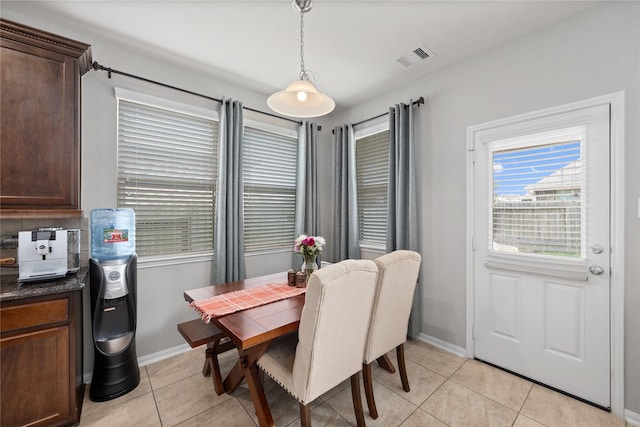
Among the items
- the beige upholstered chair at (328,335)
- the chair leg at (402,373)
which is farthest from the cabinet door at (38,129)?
the chair leg at (402,373)

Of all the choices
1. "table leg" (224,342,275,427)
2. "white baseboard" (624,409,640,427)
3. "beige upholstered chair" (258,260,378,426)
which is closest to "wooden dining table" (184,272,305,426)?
"table leg" (224,342,275,427)

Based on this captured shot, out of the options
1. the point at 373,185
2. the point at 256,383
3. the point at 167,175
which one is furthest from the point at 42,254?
the point at 373,185

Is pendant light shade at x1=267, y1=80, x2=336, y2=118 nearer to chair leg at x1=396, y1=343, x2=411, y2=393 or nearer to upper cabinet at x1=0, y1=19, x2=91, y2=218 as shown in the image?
upper cabinet at x1=0, y1=19, x2=91, y2=218

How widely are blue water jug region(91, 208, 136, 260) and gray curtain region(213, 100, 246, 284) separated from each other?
742mm

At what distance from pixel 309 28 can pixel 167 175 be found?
1825 millimetres

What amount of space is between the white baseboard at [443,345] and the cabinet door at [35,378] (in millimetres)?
2916

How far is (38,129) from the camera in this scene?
1710 mm

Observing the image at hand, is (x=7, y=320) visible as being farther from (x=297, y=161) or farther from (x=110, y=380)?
(x=297, y=161)

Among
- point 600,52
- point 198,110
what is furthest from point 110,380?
point 600,52

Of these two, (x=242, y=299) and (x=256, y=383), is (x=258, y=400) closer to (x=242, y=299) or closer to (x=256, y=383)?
(x=256, y=383)

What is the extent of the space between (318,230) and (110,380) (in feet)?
8.12

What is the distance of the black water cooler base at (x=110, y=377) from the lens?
6.32ft

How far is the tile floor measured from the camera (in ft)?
5.67

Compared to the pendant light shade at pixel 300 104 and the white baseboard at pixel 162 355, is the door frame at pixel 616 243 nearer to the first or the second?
the pendant light shade at pixel 300 104
